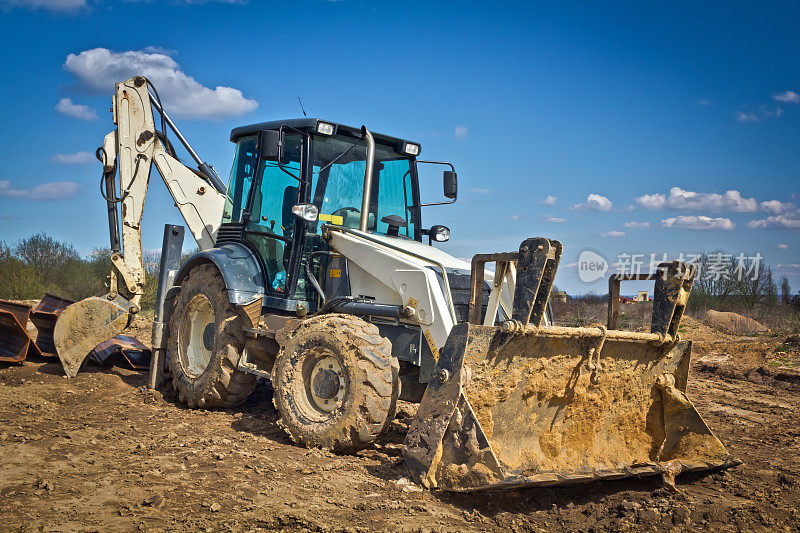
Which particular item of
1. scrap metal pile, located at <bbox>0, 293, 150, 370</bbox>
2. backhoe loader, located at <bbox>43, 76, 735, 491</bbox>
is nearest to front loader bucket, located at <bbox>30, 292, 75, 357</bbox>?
scrap metal pile, located at <bbox>0, 293, 150, 370</bbox>

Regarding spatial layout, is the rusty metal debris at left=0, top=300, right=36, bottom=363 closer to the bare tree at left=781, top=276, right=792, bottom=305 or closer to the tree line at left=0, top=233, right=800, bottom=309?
the tree line at left=0, top=233, right=800, bottom=309

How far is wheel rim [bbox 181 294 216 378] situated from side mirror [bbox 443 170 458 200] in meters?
3.03

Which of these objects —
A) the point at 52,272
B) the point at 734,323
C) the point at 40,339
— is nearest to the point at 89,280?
the point at 52,272

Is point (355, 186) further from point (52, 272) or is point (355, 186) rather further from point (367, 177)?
point (52, 272)

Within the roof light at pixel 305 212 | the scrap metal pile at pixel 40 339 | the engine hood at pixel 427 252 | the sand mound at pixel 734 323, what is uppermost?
the roof light at pixel 305 212

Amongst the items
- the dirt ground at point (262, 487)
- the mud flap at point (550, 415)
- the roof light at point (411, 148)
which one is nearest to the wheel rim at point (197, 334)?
the dirt ground at point (262, 487)

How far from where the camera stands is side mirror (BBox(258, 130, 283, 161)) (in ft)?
19.7

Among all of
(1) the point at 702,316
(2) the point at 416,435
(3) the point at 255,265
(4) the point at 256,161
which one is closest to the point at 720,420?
(2) the point at 416,435

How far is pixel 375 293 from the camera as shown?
5969 millimetres

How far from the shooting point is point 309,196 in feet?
20.8

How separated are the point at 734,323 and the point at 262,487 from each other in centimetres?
1943

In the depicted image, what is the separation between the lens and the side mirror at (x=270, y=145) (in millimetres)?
6000

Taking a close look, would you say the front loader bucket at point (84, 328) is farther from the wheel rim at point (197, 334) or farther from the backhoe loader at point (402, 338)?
the wheel rim at point (197, 334)

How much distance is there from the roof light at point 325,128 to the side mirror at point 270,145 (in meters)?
0.44
